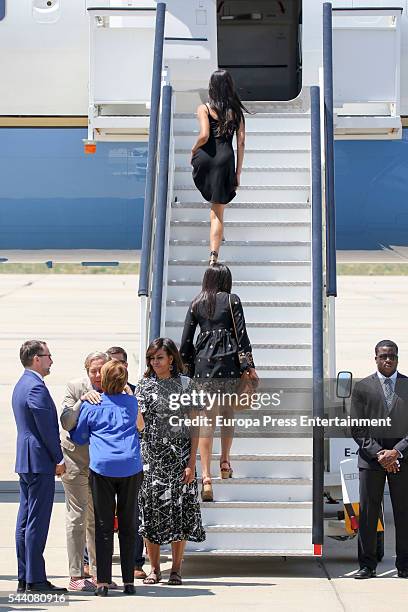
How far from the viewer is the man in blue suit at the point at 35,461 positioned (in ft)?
29.9

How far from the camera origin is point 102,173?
39.2 ft

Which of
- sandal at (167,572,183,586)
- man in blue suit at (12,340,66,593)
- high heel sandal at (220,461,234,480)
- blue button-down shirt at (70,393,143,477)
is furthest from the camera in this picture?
high heel sandal at (220,461,234,480)

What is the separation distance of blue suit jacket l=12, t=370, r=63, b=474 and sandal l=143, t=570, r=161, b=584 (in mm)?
1039

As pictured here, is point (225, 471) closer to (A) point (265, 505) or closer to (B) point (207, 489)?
(B) point (207, 489)

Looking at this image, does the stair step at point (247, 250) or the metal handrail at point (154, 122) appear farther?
the stair step at point (247, 250)

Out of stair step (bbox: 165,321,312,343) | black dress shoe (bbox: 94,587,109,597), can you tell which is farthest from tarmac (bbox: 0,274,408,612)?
stair step (bbox: 165,321,312,343)

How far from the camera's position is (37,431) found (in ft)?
30.1

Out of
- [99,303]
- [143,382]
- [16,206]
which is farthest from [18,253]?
[99,303]

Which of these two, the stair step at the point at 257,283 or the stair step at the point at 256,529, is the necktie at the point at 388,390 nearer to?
the stair step at the point at 256,529

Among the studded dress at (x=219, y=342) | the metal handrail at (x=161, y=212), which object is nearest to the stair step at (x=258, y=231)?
the metal handrail at (x=161, y=212)

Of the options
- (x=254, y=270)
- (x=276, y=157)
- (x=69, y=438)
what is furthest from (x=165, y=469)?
(x=276, y=157)

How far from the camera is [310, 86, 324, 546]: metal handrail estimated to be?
9.88 metres

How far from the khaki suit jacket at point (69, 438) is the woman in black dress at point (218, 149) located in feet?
6.93

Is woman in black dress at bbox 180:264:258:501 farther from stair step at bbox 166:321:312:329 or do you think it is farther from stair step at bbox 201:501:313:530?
stair step at bbox 166:321:312:329
